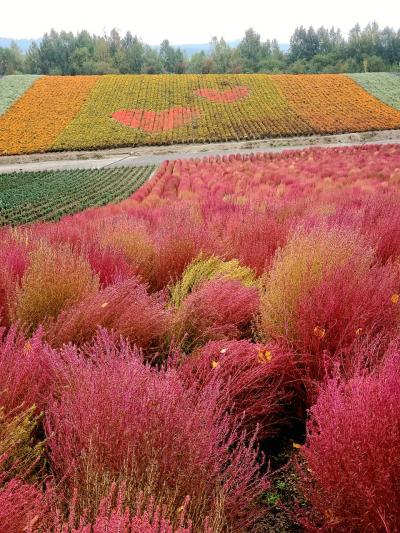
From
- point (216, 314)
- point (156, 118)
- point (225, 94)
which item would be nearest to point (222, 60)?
point (225, 94)

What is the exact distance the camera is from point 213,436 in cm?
168

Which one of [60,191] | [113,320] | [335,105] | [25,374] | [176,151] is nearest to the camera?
[25,374]

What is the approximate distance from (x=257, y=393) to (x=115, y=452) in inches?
37.0

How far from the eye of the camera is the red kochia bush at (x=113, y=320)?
8.70ft

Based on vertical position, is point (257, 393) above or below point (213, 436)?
below

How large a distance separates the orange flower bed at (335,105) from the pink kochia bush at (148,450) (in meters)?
32.6

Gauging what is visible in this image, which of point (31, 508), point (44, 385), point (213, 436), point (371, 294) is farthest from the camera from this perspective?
point (371, 294)

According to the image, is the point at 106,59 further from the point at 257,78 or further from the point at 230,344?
the point at 230,344

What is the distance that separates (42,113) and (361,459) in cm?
3921

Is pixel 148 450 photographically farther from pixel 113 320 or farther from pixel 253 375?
pixel 113 320

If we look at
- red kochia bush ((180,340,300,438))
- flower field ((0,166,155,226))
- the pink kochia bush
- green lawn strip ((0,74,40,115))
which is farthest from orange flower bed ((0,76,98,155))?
the pink kochia bush

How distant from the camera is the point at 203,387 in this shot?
2154mm

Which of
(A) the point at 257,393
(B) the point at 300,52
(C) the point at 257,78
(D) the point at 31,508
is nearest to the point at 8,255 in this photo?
(A) the point at 257,393

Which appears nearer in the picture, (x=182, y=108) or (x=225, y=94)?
(x=182, y=108)
